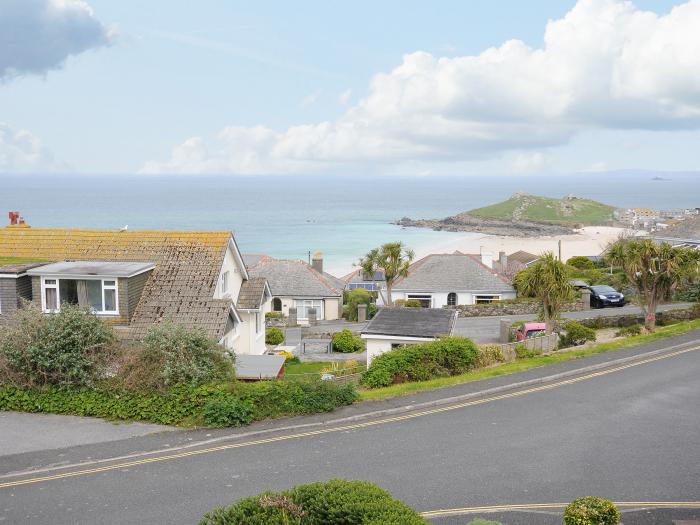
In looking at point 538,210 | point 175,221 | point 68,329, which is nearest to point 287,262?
point 68,329

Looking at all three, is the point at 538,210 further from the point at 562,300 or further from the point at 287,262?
the point at 562,300

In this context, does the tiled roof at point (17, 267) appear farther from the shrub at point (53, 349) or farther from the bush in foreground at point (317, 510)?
the bush in foreground at point (317, 510)

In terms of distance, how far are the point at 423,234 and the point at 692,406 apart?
131465 mm

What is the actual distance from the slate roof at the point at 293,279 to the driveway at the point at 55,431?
3218 centimetres

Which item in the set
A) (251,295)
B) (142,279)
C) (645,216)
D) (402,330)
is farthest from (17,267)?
(645,216)

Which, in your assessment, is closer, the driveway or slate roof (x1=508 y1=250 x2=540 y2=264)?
the driveway

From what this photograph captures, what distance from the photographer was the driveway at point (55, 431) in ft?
55.5

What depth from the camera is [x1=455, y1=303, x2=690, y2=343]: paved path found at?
122ft

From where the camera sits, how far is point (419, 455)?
618 inches

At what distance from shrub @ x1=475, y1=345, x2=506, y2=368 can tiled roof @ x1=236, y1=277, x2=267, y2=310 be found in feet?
32.7

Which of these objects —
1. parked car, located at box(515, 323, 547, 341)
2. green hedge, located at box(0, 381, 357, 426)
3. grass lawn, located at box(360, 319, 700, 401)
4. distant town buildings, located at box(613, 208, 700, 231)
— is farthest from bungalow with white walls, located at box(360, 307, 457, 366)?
distant town buildings, located at box(613, 208, 700, 231)

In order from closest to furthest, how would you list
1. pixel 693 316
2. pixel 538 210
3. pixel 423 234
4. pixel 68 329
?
pixel 68 329, pixel 693 316, pixel 423 234, pixel 538 210

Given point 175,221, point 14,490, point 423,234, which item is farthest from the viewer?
point 175,221

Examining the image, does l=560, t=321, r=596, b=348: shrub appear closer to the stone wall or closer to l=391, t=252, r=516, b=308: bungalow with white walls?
the stone wall
